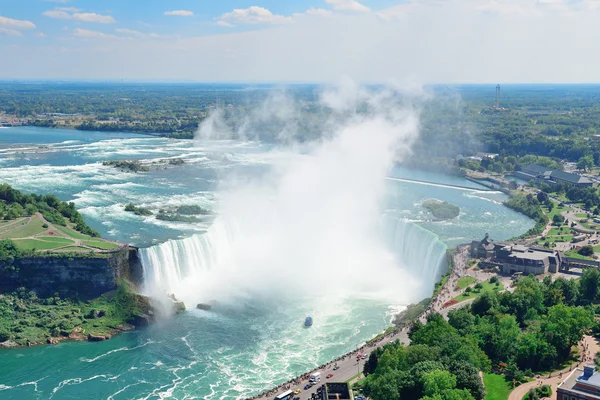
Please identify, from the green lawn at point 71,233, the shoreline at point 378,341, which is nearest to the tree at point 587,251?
the shoreline at point 378,341

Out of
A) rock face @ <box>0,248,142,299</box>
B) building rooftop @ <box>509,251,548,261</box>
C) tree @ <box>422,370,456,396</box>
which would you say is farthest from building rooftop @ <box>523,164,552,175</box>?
tree @ <box>422,370,456,396</box>

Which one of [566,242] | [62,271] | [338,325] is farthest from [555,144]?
[62,271]

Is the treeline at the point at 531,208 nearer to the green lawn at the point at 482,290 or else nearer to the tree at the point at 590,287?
the green lawn at the point at 482,290

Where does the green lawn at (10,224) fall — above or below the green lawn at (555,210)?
above

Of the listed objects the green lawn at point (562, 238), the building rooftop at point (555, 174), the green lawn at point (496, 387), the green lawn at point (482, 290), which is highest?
the building rooftop at point (555, 174)

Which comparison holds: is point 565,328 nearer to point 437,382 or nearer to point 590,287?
point 590,287

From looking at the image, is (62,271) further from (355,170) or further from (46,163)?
(46,163)
